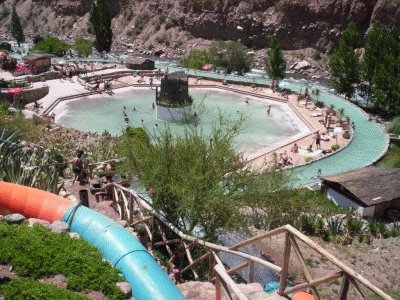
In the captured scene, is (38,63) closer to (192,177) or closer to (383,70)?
(383,70)

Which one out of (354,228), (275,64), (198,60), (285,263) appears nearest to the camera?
(285,263)

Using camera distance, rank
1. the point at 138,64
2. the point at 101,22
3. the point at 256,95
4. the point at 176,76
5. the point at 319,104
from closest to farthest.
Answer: the point at 176,76 → the point at 319,104 → the point at 256,95 → the point at 138,64 → the point at 101,22

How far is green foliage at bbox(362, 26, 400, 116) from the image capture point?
41000 millimetres

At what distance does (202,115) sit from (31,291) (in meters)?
33.4

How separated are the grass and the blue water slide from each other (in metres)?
24.6

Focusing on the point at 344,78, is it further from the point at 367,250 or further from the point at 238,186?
the point at 238,186

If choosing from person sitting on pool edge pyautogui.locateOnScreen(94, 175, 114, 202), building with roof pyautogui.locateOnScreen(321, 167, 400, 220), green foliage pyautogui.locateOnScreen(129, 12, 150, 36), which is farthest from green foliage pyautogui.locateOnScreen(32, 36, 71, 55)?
person sitting on pool edge pyautogui.locateOnScreen(94, 175, 114, 202)

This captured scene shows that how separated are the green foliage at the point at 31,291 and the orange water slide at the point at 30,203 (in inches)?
155

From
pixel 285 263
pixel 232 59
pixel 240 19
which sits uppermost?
pixel 240 19

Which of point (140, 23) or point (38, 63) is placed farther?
point (140, 23)

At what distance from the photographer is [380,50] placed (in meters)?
44.6

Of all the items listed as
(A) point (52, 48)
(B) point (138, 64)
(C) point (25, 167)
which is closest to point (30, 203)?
(C) point (25, 167)

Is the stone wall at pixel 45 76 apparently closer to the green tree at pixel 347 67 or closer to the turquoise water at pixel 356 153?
the green tree at pixel 347 67

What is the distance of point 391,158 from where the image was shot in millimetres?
33906
